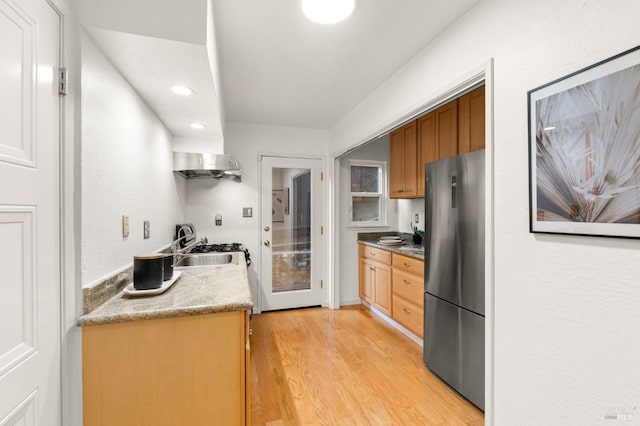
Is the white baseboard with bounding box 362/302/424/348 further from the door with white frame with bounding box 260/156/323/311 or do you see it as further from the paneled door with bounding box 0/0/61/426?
the paneled door with bounding box 0/0/61/426

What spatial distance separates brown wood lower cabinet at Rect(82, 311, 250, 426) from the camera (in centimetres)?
108

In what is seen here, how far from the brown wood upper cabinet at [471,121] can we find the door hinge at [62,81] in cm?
242

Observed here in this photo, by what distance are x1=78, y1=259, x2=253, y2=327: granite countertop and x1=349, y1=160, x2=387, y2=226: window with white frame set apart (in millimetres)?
2517

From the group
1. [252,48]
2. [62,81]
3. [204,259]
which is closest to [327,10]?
[252,48]

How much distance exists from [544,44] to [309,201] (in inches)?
109

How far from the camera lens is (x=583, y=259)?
100 cm

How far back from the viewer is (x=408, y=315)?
8.90ft

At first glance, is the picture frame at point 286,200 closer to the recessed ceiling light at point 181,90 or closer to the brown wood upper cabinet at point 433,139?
the brown wood upper cabinet at point 433,139

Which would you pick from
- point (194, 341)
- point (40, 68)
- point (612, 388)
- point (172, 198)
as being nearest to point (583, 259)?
point (612, 388)

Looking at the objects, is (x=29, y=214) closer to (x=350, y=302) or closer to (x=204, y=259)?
(x=204, y=259)

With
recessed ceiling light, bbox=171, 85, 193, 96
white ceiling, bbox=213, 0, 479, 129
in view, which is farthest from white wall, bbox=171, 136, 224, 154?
recessed ceiling light, bbox=171, 85, 193, 96

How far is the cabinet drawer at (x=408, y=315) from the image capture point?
8.36 ft

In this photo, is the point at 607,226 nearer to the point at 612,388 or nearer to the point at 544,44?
the point at 612,388

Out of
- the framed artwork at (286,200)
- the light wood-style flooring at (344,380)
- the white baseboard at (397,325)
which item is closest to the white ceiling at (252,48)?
the framed artwork at (286,200)
